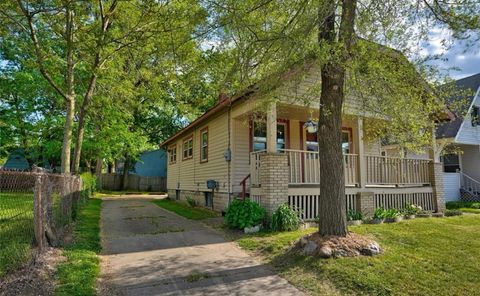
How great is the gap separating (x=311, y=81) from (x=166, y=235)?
551cm

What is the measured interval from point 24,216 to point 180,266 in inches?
98.8

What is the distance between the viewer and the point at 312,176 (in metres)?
9.34

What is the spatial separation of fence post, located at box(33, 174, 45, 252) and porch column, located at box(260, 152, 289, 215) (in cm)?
472

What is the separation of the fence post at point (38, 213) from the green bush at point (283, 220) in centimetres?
472

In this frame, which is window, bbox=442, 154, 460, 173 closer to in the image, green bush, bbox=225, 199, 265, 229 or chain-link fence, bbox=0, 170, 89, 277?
green bush, bbox=225, 199, 265, 229

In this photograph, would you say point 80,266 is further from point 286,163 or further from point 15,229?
point 286,163

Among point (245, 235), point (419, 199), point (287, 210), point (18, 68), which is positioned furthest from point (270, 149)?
point (18, 68)

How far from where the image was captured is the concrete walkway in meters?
4.57

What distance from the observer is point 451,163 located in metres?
18.8

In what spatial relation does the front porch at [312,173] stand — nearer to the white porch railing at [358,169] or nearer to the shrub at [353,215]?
the white porch railing at [358,169]

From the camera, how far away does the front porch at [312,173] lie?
838cm

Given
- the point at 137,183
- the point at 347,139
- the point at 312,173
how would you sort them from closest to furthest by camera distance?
the point at 312,173
the point at 347,139
the point at 137,183

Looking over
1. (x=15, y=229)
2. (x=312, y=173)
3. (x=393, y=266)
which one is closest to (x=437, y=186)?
(x=312, y=173)

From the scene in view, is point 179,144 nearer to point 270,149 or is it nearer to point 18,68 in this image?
point 270,149
